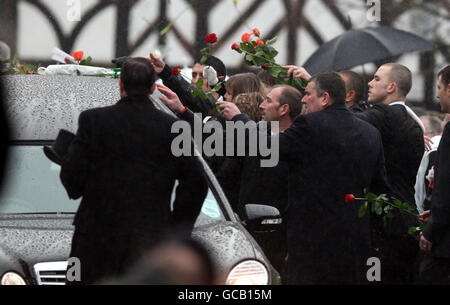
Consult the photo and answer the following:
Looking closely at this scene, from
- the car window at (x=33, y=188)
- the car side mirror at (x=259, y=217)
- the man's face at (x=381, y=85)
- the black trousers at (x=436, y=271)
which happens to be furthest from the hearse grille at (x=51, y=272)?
the man's face at (x=381, y=85)

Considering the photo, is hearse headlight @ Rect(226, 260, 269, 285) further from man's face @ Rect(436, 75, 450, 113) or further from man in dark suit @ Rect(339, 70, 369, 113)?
man in dark suit @ Rect(339, 70, 369, 113)

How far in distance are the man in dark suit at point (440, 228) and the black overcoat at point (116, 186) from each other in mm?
1532

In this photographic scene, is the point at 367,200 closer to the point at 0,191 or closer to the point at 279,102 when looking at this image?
the point at 279,102

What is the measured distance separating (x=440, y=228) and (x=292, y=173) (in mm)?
929

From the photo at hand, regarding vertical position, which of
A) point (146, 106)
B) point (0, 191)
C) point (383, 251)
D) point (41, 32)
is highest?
point (41, 32)

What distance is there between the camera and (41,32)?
19641 mm

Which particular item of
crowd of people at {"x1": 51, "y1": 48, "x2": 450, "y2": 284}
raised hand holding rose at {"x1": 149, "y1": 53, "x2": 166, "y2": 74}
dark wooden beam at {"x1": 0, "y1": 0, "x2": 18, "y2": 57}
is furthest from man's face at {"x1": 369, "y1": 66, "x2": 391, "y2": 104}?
dark wooden beam at {"x1": 0, "y1": 0, "x2": 18, "y2": 57}

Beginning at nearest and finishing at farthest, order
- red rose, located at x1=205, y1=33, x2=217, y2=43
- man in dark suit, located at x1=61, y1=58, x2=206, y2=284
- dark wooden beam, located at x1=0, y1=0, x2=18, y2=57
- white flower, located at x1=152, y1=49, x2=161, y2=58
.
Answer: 1. man in dark suit, located at x1=61, y1=58, x2=206, y2=284
2. red rose, located at x1=205, y1=33, x2=217, y2=43
3. white flower, located at x1=152, y1=49, x2=161, y2=58
4. dark wooden beam, located at x1=0, y1=0, x2=18, y2=57

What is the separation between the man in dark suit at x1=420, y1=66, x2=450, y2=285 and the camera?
5.27 metres

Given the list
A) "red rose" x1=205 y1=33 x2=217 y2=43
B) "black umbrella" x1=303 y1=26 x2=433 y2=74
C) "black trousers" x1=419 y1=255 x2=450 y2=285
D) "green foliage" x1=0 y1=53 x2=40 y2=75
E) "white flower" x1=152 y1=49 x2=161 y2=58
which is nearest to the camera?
"black trousers" x1=419 y1=255 x2=450 y2=285

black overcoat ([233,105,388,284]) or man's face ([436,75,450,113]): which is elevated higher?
man's face ([436,75,450,113])

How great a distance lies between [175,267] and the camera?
219cm

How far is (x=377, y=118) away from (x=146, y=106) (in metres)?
2.22
